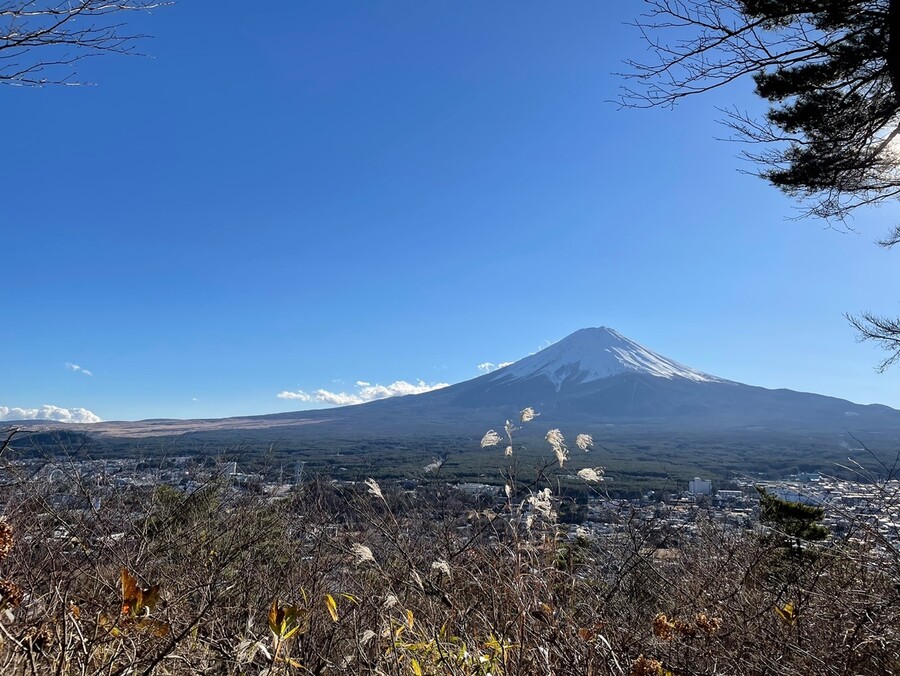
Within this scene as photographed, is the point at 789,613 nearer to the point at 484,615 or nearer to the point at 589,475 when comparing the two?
the point at 589,475

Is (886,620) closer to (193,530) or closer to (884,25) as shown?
(884,25)

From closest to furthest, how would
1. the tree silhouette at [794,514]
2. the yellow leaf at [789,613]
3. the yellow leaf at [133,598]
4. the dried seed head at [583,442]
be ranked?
the yellow leaf at [133,598], the yellow leaf at [789,613], the dried seed head at [583,442], the tree silhouette at [794,514]

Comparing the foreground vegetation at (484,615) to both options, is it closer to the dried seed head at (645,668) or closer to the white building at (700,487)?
the dried seed head at (645,668)

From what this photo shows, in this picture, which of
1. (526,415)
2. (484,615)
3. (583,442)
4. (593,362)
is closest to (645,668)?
(484,615)

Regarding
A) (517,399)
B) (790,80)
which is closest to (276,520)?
(790,80)

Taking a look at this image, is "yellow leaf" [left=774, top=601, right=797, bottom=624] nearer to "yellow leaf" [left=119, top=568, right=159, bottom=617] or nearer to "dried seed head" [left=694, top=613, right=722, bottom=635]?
"dried seed head" [left=694, top=613, right=722, bottom=635]

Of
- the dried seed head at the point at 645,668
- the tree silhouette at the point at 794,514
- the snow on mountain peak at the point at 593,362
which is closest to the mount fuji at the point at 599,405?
the snow on mountain peak at the point at 593,362

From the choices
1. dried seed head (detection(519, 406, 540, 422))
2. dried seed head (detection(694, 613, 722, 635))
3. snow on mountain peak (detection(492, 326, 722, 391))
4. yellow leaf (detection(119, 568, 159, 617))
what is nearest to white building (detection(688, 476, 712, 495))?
dried seed head (detection(519, 406, 540, 422))

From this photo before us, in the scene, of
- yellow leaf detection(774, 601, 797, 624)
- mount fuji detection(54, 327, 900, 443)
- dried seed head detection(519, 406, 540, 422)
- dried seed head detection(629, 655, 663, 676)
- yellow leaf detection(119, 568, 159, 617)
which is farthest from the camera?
mount fuji detection(54, 327, 900, 443)
